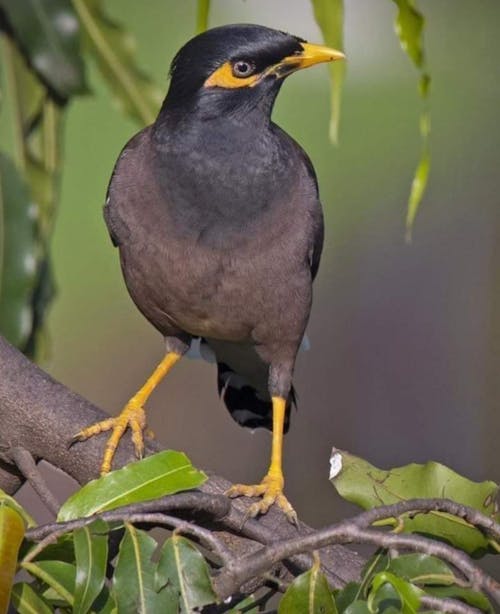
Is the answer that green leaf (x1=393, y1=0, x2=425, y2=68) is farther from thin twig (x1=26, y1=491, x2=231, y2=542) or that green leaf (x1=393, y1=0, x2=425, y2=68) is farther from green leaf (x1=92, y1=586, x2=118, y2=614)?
green leaf (x1=92, y1=586, x2=118, y2=614)

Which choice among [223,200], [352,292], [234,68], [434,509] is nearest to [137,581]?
[434,509]

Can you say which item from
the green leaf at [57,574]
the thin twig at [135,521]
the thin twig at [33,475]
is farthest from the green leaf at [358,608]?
the thin twig at [33,475]

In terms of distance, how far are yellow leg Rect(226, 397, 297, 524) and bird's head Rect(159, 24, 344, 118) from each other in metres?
0.47

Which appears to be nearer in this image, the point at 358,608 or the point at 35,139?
the point at 358,608

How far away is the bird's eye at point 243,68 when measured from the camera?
183cm

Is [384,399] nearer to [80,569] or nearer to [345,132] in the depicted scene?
[345,132]

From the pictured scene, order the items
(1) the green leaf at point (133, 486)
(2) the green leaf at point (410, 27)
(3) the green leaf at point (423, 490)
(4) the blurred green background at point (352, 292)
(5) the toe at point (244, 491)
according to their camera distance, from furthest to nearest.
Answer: (4) the blurred green background at point (352, 292)
(2) the green leaf at point (410, 27)
(5) the toe at point (244, 491)
(3) the green leaf at point (423, 490)
(1) the green leaf at point (133, 486)

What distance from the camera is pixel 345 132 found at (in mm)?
5145

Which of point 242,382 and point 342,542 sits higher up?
point 342,542

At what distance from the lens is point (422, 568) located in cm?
100

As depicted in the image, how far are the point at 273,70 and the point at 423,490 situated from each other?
801mm

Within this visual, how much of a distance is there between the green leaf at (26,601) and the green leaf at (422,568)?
0.27 m

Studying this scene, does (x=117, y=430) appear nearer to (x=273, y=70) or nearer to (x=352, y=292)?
(x=273, y=70)

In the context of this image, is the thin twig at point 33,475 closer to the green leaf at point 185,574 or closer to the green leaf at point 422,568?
the green leaf at point 185,574
